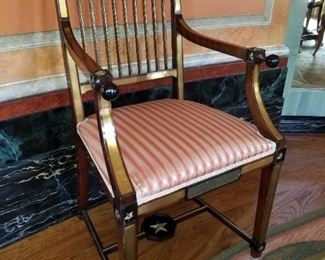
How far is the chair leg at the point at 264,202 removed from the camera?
105cm

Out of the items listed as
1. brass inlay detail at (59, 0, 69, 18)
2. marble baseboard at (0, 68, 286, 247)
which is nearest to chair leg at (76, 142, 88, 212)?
marble baseboard at (0, 68, 286, 247)

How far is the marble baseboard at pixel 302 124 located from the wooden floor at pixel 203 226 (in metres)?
0.36

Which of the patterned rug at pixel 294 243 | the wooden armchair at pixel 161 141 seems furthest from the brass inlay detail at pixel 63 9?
the patterned rug at pixel 294 243

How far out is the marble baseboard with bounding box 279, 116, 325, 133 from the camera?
2.07 meters

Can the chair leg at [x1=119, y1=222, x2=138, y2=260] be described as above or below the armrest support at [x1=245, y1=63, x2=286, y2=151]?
below

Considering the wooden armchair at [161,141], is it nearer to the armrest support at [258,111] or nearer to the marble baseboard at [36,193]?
the armrest support at [258,111]

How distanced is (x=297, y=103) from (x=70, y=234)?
143 centimetres

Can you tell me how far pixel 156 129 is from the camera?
3.18ft

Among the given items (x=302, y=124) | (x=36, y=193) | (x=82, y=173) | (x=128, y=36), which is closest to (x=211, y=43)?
(x=128, y=36)

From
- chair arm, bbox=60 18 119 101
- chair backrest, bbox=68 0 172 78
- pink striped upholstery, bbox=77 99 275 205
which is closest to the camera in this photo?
chair arm, bbox=60 18 119 101

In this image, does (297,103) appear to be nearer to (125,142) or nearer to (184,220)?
(184,220)

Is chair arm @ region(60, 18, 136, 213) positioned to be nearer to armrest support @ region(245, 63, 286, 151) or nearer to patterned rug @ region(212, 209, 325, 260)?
armrest support @ region(245, 63, 286, 151)

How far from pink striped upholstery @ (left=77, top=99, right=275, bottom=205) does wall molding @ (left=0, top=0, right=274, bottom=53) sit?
0.99 feet

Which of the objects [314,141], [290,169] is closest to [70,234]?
[290,169]
